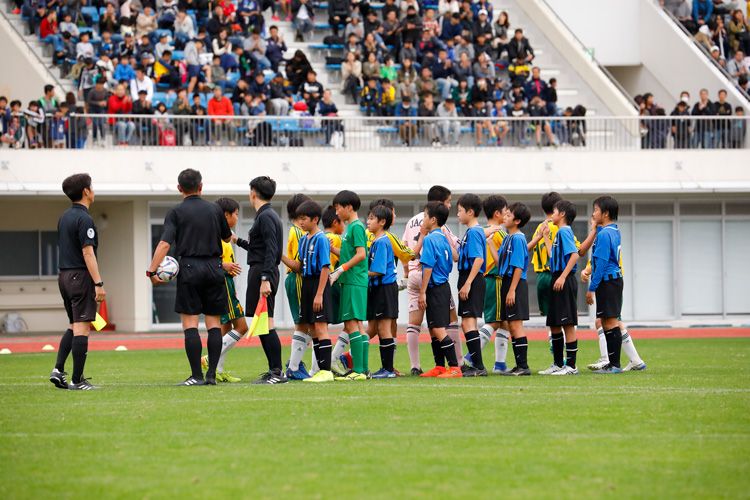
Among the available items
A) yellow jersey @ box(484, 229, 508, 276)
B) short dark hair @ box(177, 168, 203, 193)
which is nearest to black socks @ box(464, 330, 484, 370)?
yellow jersey @ box(484, 229, 508, 276)

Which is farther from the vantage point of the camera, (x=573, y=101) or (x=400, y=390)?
(x=573, y=101)

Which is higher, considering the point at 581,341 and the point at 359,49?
the point at 359,49

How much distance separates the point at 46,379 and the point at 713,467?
895 cm

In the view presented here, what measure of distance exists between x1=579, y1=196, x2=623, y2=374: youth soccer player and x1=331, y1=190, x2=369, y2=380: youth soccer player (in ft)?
8.69

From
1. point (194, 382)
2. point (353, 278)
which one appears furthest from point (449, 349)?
point (194, 382)

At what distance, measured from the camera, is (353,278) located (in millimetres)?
13422

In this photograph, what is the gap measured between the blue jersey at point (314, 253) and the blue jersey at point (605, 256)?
3.13 metres

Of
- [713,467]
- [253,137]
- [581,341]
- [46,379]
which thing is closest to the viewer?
[713,467]

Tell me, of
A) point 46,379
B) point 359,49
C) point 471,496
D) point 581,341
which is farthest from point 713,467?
point 359,49

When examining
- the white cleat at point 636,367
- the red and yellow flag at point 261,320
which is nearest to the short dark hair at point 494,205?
the white cleat at point 636,367

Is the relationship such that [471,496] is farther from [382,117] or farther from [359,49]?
[359,49]

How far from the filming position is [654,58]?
117ft

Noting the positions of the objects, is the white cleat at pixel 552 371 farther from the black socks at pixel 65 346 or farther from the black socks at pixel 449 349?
the black socks at pixel 65 346

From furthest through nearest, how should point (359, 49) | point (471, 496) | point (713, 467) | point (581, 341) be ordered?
point (359, 49), point (581, 341), point (713, 467), point (471, 496)
